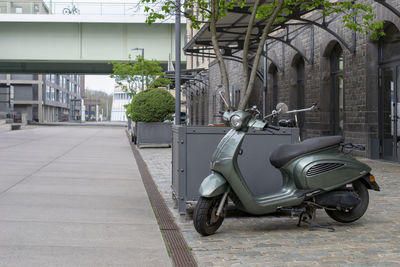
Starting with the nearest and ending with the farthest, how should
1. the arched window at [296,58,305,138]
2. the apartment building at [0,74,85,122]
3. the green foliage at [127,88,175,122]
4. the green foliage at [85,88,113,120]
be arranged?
the arched window at [296,58,305,138]
the green foliage at [127,88,175,122]
the apartment building at [0,74,85,122]
the green foliage at [85,88,113,120]

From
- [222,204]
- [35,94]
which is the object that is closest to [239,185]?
[222,204]

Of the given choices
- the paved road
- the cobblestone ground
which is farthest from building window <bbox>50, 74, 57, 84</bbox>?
the cobblestone ground

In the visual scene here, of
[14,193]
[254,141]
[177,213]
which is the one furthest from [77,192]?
[254,141]

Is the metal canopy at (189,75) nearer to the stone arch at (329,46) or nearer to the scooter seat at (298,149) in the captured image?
the stone arch at (329,46)

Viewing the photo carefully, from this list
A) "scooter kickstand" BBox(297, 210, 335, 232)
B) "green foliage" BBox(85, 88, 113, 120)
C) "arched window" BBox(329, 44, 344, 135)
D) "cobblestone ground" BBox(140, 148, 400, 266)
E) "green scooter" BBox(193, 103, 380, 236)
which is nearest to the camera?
"cobblestone ground" BBox(140, 148, 400, 266)

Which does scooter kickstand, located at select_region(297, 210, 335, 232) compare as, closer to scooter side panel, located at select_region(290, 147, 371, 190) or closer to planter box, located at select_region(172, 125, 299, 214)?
scooter side panel, located at select_region(290, 147, 371, 190)

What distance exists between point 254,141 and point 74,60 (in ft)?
97.7

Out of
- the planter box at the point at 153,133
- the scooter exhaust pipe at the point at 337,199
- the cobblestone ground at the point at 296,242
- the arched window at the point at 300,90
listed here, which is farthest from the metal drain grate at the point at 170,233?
the planter box at the point at 153,133

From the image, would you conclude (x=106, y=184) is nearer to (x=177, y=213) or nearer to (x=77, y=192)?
Answer: (x=77, y=192)

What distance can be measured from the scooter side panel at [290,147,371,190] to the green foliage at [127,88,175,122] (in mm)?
14854

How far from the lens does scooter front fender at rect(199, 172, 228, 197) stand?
4984 mm

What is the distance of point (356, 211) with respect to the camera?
18.6 ft

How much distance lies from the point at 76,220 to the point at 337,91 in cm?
1168

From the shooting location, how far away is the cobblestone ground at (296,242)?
439 cm
